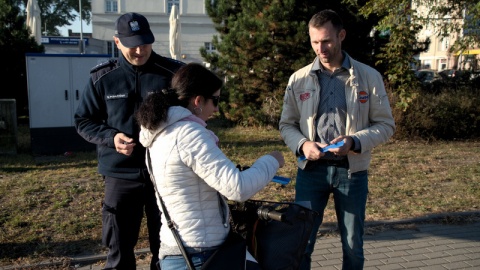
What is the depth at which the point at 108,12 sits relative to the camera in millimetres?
38781

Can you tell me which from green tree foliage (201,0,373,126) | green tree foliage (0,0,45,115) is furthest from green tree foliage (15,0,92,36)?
green tree foliage (201,0,373,126)

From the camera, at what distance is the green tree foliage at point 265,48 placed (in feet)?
37.9

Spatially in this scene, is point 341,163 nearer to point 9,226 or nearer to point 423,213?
point 423,213

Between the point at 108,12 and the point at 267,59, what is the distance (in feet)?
99.9

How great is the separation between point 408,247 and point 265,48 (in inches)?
314

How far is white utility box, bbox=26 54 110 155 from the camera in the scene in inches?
372

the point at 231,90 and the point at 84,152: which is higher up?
the point at 231,90

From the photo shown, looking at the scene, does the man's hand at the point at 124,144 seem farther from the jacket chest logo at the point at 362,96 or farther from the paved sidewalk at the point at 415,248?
the paved sidewalk at the point at 415,248

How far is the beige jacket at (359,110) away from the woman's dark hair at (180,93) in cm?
112

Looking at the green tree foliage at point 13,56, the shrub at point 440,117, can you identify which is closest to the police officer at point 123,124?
the shrub at point 440,117

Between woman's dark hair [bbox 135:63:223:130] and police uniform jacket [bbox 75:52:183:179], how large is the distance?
1.01 m

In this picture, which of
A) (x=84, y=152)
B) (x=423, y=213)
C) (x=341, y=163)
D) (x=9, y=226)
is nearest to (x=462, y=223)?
(x=423, y=213)

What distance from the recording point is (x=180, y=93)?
212 cm

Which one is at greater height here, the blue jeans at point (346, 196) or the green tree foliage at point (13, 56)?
the green tree foliage at point (13, 56)
